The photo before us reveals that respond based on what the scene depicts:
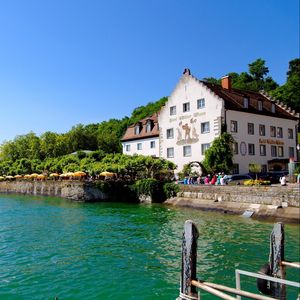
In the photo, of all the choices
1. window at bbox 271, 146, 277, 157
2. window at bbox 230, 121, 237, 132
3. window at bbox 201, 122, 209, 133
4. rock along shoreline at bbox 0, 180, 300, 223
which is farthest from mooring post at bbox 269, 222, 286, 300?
window at bbox 271, 146, 277, 157

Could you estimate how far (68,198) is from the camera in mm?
49781

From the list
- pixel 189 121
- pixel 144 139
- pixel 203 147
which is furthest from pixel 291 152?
pixel 144 139

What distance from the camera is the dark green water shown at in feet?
42.9

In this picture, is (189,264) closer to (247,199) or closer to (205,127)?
(247,199)

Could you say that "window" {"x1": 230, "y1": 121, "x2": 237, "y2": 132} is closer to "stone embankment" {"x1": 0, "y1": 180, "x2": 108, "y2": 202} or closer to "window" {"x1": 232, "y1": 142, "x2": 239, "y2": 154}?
"window" {"x1": 232, "y1": 142, "x2": 239, "y2": 154}

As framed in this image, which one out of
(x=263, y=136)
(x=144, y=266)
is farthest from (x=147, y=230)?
(x=263, y=136)

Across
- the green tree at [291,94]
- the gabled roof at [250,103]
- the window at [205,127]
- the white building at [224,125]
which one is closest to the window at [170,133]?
the white building at [224,125]

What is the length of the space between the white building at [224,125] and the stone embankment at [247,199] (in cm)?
1086

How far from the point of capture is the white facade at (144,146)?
56.4 m

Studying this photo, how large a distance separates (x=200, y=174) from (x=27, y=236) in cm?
2777

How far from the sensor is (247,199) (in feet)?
105

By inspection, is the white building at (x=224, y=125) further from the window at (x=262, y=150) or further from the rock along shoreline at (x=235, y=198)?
the rock along shoreline at (x=235, y=198)

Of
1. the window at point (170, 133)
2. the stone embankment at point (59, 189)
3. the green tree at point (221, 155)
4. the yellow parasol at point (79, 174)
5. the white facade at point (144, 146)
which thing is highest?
the window at point (170, 133)

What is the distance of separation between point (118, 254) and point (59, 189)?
126ft
